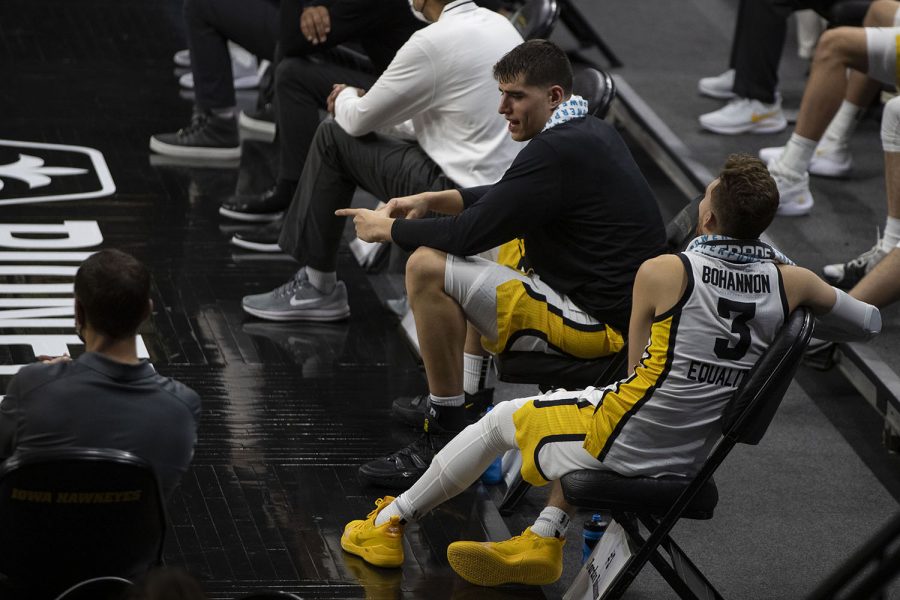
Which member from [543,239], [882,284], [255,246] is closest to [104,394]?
[543,239]

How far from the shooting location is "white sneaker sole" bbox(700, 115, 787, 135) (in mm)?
6152

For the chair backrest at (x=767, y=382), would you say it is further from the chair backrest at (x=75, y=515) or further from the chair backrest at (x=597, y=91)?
the chair backrest at (x=597, y=91)

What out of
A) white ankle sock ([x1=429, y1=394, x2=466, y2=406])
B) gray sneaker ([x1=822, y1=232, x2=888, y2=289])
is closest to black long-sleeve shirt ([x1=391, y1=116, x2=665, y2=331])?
white ankle sock ([x1=429, y1=394, x2=466, y2=406])

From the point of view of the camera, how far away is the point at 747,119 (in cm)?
617

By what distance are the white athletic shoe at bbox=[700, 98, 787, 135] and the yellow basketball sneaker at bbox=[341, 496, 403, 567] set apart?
3433mm

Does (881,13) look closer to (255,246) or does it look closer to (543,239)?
(543,239)

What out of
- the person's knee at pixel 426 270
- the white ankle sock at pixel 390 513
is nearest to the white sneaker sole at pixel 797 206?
the person's knee at pixel 426 270

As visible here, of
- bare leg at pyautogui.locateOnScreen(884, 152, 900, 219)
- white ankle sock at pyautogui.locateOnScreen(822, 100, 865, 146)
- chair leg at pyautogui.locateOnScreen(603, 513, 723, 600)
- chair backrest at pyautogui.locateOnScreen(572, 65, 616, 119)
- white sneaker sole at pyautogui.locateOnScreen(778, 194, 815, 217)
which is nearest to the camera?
chair leg at pyautogui.locateOnScreen(603, 513, 723, 600)

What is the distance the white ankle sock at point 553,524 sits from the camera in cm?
325

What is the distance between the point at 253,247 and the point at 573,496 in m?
2.55

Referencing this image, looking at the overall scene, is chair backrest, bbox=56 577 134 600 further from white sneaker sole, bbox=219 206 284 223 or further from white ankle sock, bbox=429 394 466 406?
white sneaker sole, bbox=219 206 284 223

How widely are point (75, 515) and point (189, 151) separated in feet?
13.0

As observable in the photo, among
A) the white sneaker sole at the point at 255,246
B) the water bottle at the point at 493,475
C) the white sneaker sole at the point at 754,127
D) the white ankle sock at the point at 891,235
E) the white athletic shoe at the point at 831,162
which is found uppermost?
the white ankle sock at the point at 891,235

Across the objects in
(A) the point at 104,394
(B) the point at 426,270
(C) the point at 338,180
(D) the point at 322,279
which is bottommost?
(D) the point at 322,279
